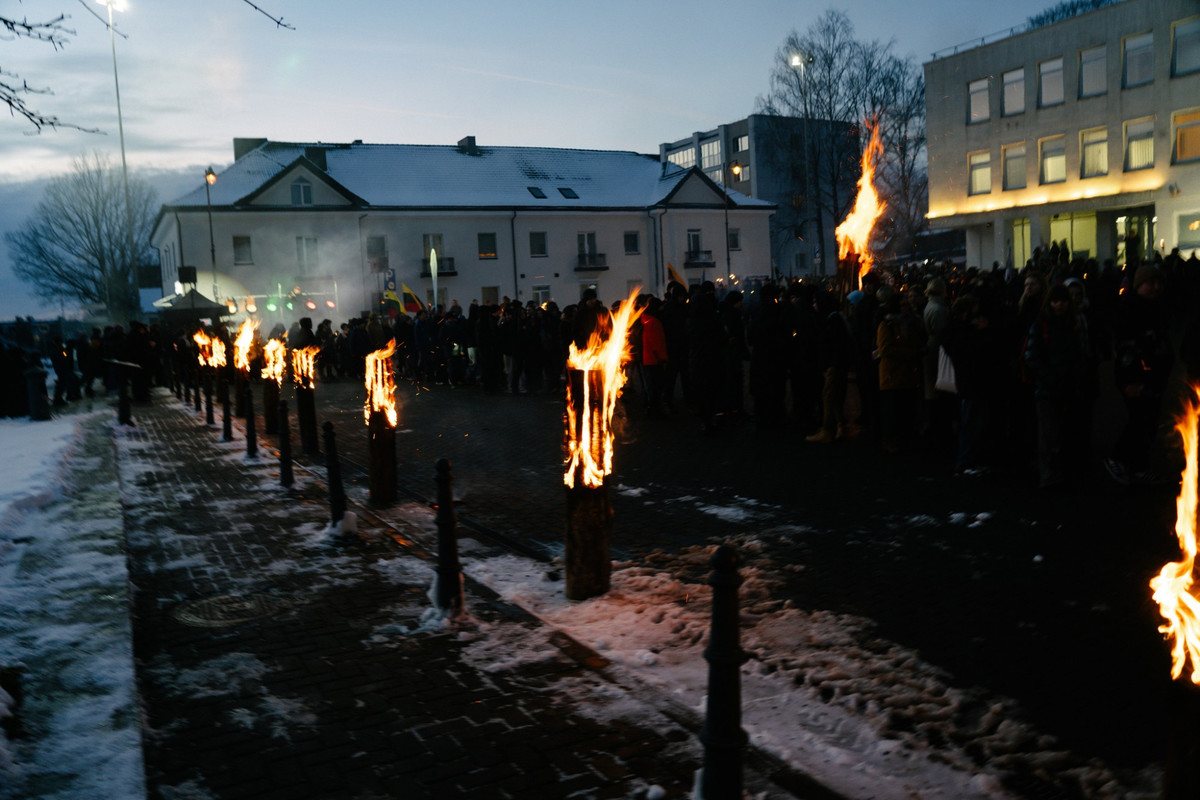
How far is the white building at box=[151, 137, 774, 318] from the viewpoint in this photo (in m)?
48.7

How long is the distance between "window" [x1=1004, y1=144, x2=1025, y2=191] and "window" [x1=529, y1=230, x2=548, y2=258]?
28573mm

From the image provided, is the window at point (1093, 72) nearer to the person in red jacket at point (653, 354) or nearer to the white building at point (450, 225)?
the white building at point (450, 225)

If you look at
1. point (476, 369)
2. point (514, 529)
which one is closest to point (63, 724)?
Result: point (514, 529)

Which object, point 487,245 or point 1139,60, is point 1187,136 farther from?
point 487,245

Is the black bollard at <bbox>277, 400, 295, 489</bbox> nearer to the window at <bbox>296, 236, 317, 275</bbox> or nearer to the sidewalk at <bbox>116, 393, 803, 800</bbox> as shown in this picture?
the sidewalk at <bbox>116, 393, 803, 800</bbox>

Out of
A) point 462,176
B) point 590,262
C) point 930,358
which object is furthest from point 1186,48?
point 462,176

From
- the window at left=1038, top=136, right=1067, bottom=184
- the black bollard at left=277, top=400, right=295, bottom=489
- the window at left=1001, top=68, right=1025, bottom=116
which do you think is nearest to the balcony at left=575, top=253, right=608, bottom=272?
the window at left=1001, top=68, right=1025, bottom=116

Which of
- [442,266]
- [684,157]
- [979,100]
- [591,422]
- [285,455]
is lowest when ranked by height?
[285,455]

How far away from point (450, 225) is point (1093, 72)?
113 feet

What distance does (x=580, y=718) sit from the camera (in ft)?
14.1

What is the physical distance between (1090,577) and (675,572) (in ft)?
8.90

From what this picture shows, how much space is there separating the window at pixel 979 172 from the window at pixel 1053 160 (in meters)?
2.26

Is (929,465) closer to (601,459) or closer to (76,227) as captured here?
(601,459)

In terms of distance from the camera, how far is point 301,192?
164 feet
